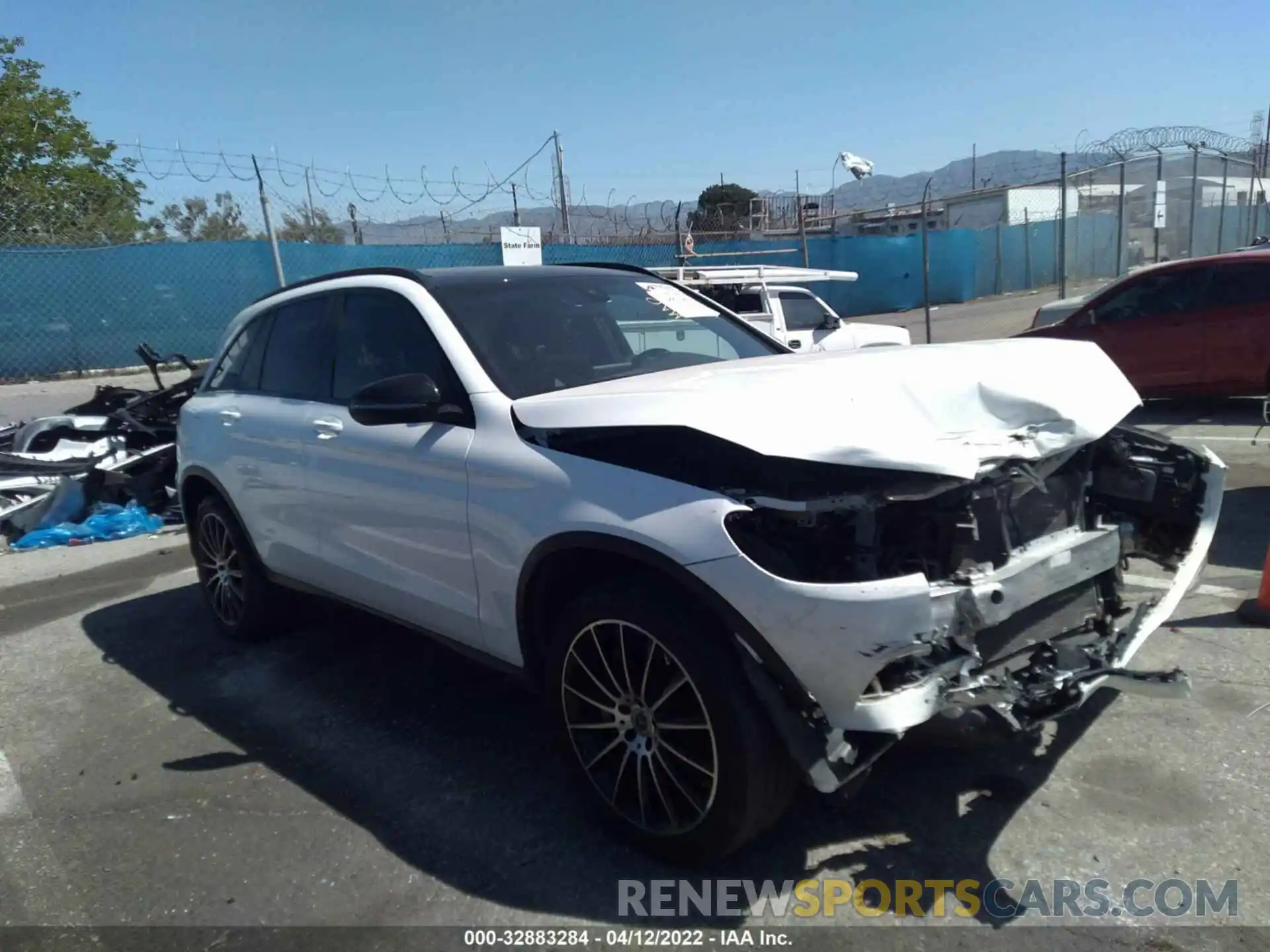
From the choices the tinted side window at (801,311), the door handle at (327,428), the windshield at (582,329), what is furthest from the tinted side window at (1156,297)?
the door handle at (327,428)

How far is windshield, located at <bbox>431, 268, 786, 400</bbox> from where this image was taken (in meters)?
3.71

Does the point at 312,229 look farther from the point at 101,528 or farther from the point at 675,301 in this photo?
the point at 675,301

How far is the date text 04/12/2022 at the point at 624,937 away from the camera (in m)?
2.70

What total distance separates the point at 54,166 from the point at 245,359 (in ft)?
73.3

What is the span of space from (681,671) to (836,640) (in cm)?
51

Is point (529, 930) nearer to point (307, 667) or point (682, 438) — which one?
point (682, 438)

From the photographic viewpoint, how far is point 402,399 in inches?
135

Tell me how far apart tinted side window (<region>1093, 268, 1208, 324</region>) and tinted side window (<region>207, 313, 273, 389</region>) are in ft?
28.1

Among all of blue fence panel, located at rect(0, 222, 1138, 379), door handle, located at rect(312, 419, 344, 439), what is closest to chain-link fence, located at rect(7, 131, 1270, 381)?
blue fence panel, located at rect(0, 222, 1138, 379)

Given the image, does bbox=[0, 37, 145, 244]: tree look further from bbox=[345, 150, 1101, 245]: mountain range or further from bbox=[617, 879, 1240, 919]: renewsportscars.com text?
bbox=[617, 879, 1240, 919]: renewsportscars.com text

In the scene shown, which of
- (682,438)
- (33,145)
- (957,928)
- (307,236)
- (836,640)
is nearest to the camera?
(836,640)

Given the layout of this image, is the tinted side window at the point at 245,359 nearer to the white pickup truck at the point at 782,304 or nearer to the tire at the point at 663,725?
the tire at the point at 663,725

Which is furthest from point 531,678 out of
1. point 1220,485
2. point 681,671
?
point 1220,485

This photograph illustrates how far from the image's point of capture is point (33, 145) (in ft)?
A: 73.9
